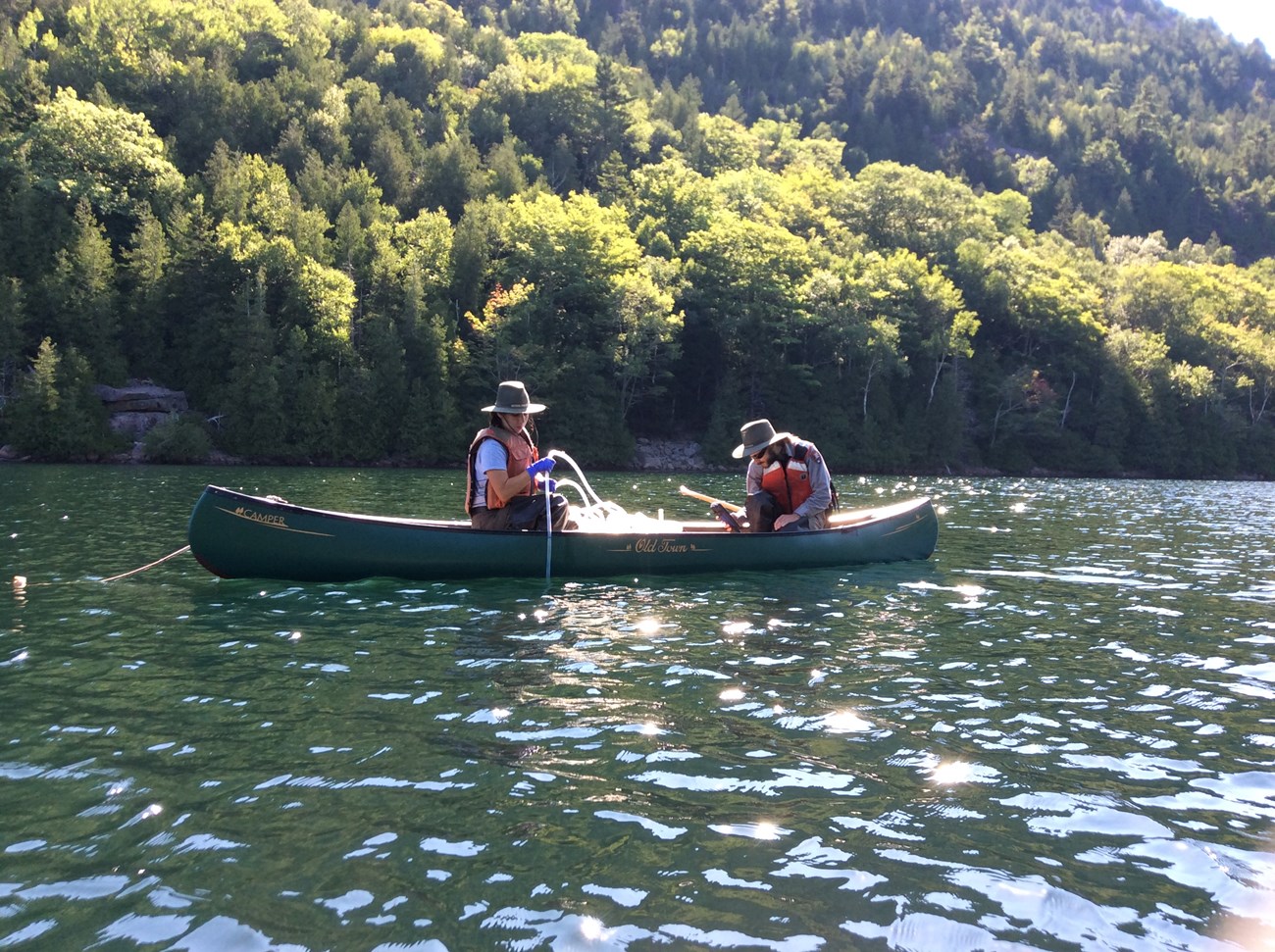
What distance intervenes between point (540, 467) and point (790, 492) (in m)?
4.24

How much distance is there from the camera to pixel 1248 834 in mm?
5324

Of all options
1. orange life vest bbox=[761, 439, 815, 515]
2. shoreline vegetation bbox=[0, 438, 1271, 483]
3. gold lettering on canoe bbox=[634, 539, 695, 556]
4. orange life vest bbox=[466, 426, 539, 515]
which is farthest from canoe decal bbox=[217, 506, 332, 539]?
shoreline vegetation bbox=[0, 438, 1271, 483]

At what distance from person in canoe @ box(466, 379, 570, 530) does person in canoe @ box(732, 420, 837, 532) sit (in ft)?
9.58

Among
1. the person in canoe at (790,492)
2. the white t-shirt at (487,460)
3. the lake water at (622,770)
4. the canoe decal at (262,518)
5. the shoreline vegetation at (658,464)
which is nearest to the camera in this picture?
the lake water at (622,770)

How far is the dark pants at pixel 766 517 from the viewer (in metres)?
14.2

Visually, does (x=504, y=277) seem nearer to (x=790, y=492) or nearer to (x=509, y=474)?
(x=790, y=492)

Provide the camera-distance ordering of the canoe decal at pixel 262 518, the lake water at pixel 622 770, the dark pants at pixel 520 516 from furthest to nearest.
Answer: the dark pants at pixel 520 516, the canoe decal at pixel 262 518, the lake water at pixel 622 770

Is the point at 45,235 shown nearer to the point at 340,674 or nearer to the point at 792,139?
the point at 340,674

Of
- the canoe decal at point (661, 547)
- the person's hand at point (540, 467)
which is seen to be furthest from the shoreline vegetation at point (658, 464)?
the person's hand at point (540, 467)

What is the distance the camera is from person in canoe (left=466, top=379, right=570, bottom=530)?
38.0 ft

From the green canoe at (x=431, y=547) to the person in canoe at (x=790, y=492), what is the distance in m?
0.29

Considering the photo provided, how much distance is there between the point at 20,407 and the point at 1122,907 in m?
47.0

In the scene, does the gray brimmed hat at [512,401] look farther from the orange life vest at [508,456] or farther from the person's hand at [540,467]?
the person's hand at [540,467]

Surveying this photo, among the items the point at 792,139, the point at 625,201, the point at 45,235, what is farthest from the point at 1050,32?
the point at 45,235
